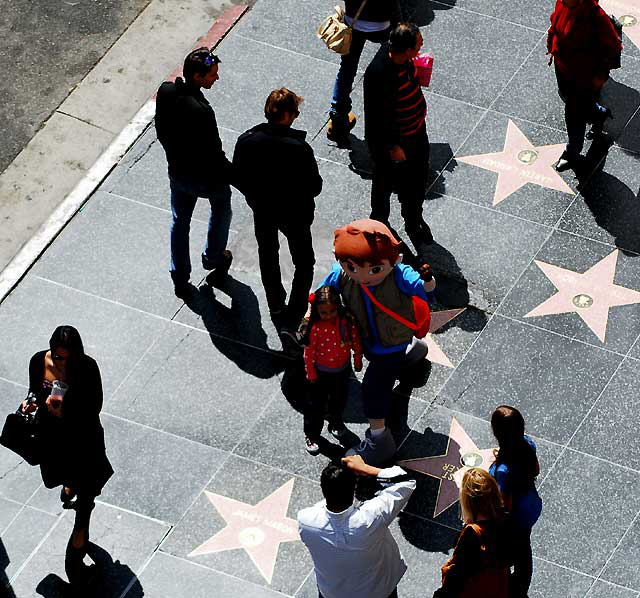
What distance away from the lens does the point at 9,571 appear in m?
8.73

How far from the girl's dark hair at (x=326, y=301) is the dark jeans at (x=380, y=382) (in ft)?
1.11

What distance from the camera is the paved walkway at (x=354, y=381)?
8797 mm

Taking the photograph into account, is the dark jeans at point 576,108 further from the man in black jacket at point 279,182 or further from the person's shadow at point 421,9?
the man in black jacket at point 279,182

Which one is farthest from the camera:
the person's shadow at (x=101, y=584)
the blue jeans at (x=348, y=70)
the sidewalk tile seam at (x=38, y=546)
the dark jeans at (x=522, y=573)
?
the blue jeans at (x=348, y=70)

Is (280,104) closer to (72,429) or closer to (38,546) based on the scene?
(72,429)

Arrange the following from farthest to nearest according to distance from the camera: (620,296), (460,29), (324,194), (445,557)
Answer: (460,29), (324,194), (620,296), (445,557)

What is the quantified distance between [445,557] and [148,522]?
1.99 meters

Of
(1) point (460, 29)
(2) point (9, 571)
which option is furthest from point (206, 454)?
(1) point (460, 29)

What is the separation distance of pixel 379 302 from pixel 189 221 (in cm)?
223

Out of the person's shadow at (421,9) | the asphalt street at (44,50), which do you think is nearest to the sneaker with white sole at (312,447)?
the asphalt street at (44,50)

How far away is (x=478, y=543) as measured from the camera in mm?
7090

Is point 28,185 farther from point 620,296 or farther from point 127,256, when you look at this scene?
point 620,296

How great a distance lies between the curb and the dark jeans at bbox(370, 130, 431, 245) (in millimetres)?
2482

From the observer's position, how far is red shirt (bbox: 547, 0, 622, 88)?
408 inches
